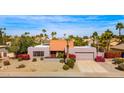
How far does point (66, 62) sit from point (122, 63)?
1.76 metres

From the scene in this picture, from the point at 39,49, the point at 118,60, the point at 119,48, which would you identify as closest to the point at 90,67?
the point at 118,60

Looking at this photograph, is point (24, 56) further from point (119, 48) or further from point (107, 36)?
point (119, 48)

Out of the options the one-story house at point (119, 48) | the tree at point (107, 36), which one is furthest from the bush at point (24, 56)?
the one-story house at point (119, 48)

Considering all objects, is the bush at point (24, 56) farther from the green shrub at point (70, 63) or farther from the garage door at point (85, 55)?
the garage door at point (85, 55)

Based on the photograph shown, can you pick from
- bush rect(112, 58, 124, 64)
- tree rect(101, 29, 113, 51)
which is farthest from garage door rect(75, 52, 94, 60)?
bush rect(112, 58, 124, 64)

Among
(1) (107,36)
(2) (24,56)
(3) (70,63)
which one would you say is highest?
(1) (107,36)

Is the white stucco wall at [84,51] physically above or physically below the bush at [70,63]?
above

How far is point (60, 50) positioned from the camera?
31.0 feet

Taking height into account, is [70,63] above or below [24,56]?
below

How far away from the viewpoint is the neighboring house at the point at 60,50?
942 cm

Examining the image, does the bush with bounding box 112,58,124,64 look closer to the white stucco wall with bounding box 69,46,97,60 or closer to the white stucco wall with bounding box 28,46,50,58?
the white stucco wall with bounding box 69,46,97,60

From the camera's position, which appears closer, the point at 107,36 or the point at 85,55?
the point at 107,36
